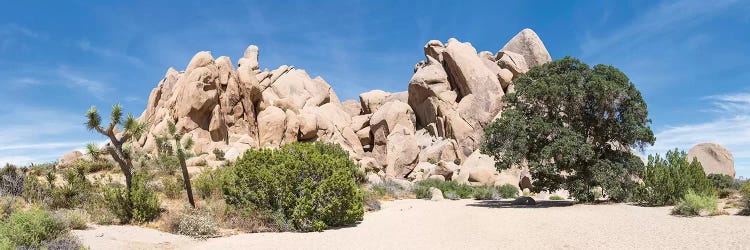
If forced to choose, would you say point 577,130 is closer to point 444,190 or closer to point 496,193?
point 496,193

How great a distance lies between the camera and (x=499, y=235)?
12.8 metres

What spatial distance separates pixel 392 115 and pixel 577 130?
123 ft

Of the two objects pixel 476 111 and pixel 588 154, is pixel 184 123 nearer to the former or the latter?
pixel 476 111

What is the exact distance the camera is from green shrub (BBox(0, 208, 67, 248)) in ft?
34.2

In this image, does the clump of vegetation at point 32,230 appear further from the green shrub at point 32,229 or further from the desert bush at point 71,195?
the desert bush at point 71,195

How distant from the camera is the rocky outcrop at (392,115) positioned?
4566cm

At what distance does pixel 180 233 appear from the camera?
45.0 ft

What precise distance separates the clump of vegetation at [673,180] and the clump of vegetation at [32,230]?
20.2 meters

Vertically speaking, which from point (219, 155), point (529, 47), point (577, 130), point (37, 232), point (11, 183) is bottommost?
point (37, 232)

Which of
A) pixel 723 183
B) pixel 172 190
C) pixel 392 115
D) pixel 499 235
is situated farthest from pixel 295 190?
pixel 392 115

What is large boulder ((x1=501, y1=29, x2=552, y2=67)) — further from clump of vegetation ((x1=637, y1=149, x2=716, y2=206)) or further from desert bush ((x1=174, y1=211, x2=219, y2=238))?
desert bush ((x1=174, y1=211, x2=219, y2=238))

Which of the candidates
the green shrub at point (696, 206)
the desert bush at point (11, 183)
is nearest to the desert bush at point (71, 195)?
the desert bush at point (11, 183)

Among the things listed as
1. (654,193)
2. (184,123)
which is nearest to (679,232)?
(654,193)

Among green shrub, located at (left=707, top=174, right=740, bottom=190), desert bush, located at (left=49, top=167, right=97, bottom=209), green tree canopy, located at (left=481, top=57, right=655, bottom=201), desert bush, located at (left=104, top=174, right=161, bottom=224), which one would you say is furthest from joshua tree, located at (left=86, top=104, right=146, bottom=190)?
green shrub, located at (left=707, top=174, right=740, bottom=190)
